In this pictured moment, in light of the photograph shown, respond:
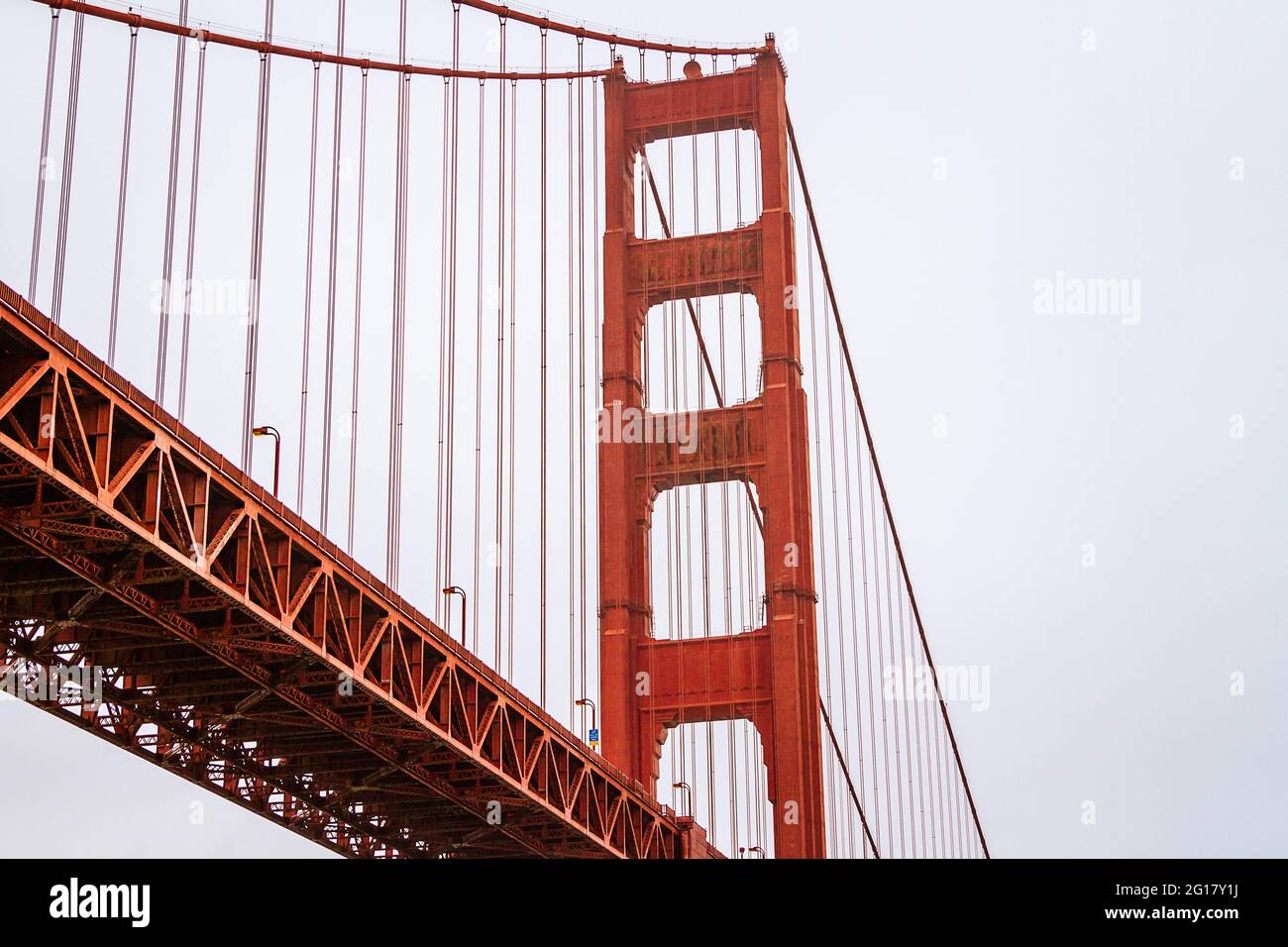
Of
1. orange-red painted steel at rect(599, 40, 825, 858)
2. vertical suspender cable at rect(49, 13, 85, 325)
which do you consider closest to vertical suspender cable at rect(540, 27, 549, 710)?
orange-red painted steel at rect(599, 40, 825, 858)

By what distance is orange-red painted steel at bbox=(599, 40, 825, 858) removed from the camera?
1913 inches

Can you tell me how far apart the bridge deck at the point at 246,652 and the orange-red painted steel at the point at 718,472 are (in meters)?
3.21

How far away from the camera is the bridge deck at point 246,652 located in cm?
2575

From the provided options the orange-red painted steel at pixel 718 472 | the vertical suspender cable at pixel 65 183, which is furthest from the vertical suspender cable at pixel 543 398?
the vertical suspender cable at pixel 65 183

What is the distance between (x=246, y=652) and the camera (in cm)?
3177

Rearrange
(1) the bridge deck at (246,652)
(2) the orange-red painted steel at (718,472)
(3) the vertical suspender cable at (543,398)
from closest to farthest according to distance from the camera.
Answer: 1. (1) the bridge deck at (246,652)
2. (3) the vertical suspender cable at (543,398)
3. (2) the orange-red painted steel at (718,472)

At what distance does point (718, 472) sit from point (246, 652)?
2042cm

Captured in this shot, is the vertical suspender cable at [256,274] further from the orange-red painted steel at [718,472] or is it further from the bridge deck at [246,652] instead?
the orange-red painted steel at [718,472]

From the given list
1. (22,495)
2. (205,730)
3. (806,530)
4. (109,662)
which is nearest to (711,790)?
(806,530)

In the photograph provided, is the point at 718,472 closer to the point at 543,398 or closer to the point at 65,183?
the point at 543,398

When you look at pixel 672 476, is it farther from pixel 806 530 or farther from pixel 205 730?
pixel 205 730

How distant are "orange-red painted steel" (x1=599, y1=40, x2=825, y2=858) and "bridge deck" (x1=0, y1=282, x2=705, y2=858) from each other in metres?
3.21
